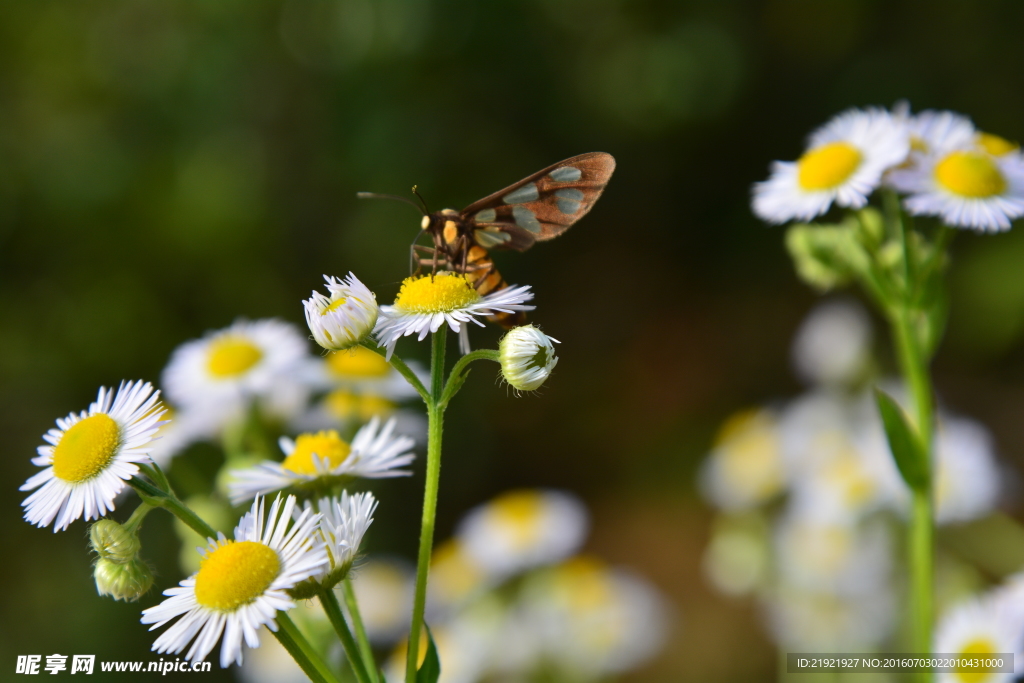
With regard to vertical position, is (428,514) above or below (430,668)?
above

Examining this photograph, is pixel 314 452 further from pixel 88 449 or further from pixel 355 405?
pixel 355 405

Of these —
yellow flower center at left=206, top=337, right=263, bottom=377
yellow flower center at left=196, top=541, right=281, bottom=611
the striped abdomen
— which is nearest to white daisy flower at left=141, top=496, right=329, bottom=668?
yellow flower center at left=196, top=541, right=281, bottom=611

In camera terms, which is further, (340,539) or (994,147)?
(994,147)

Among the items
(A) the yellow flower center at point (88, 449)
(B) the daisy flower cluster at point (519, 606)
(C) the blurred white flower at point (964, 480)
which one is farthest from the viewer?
(B) the daisy flower cluster at point (519, 606)

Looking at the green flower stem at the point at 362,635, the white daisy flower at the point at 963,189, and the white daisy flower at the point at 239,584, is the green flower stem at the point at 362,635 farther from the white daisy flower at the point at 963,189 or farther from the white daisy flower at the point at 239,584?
the white daisy flower at the point at 963,189

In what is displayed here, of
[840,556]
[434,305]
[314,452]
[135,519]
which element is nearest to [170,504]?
[135,519]

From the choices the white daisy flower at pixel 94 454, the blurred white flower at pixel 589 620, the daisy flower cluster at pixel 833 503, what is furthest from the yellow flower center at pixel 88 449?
the daisy flower cluster at pixel 833 503

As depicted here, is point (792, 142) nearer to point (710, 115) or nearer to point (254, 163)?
point (710, 115)
